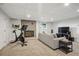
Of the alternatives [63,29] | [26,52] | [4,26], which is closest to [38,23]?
[63,29]

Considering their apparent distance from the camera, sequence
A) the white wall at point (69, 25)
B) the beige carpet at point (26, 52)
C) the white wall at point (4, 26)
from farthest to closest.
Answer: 1. the white wall at point (4, 26)
2. the white wall at point (69, 25)
3. the beige carpet at point (26, 52)

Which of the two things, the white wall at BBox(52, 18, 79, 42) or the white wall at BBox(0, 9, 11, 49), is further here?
the white wall at BBox(0, 9, 11, 49)

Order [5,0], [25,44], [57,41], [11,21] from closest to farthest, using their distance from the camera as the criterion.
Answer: [5,0] < [11,21] < [25,44] < [57,41]

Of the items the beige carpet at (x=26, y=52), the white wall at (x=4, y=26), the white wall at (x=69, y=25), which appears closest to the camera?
the beige carpet at (x=26, y=52)

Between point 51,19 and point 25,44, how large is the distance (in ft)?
4.31

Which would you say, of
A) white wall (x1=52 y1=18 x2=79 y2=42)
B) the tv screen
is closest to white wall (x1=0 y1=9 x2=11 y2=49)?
white wall (x1=52 y1=18 x2=79 y2=42)

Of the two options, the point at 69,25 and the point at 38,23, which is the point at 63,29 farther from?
the point at 38,23

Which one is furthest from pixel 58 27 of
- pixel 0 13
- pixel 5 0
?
pixel 0 13

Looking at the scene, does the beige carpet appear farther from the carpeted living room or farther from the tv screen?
the tv screen

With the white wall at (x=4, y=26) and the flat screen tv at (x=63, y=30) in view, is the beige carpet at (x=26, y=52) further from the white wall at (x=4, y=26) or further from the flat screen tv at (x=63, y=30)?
the flat screen tv at (x=63, y=30)

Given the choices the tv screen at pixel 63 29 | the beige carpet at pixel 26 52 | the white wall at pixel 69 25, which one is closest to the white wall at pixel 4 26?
the beige carpet at pixel 26 52

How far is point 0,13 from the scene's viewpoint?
2.28 meters

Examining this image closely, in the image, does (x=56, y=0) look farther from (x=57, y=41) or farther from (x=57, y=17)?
(x=57, y=41)

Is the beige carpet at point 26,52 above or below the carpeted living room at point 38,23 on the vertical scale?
below
